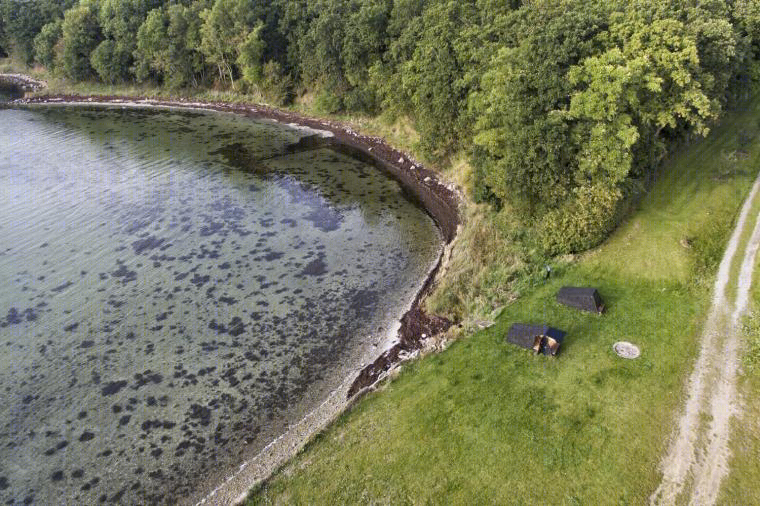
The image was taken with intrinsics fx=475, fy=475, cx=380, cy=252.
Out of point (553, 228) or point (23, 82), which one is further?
point (23, 82)

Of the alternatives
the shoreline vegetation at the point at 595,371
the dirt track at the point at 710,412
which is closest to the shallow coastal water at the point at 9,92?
the shoreline vegetation at the point at 595,371

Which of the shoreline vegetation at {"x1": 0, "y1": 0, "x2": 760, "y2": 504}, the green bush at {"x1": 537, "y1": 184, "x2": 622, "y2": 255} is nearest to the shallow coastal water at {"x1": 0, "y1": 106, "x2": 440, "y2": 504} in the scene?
the shoreline vegetation at {"x1": 0, "y1": 0, "x2": 760, "y2": 504}

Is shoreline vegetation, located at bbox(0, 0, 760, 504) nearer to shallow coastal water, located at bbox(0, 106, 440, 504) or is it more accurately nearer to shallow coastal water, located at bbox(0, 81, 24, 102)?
shallow coastal water, located at bbox(0, 106, 440, 504)

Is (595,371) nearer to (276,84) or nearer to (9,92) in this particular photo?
(276,84)

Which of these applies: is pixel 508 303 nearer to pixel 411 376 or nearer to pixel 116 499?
pixel 411 376

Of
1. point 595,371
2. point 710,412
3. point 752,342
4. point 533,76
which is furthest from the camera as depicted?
point 533,76

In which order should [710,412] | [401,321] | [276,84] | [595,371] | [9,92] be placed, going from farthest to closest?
[9,92] < [276,84] < [401,321] < [595,371] < [710,412]

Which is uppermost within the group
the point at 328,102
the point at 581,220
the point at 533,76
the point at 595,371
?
the point at 533,76

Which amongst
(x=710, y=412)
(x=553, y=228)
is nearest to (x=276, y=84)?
(x=553, y=228)
